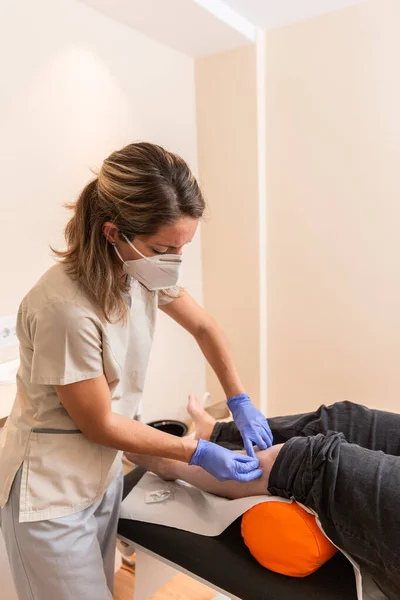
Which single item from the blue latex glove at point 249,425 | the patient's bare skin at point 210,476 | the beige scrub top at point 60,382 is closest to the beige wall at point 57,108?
the beige scrub top at point 60,382

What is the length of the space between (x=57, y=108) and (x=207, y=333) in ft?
3.47

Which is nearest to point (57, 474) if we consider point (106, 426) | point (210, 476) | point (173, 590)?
point (106, 426)

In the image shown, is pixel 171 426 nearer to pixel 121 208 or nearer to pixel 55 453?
pixel 55 453

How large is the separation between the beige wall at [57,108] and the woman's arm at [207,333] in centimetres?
58

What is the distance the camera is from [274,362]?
2.69m

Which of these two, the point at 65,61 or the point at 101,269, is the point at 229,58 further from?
the point at 101,269

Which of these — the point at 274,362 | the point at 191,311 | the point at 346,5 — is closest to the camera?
the point at 191,311

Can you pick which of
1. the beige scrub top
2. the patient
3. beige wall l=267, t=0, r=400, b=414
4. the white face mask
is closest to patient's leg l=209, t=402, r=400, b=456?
the patient

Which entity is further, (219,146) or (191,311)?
(219,146)

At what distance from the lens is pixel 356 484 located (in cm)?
109

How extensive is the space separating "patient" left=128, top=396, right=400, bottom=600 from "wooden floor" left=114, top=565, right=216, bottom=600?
0.67m

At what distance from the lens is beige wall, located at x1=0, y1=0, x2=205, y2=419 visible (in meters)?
1.70

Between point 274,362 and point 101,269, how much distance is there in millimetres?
1784

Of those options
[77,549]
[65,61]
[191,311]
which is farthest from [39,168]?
[77,549]
